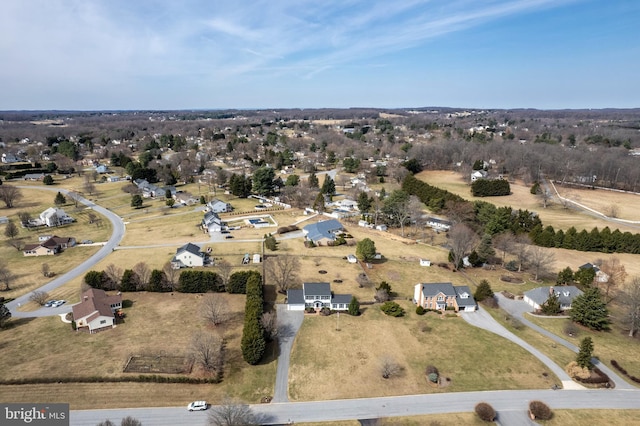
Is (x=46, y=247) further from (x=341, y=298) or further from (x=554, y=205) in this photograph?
(x=554, y=205)

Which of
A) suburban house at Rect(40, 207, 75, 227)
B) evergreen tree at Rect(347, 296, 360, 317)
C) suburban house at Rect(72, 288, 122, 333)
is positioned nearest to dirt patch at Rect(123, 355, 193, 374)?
suburban house at Rect(72, 288, 122, 333)

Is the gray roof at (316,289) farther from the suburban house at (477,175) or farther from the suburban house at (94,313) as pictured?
the suburban house at (477,175)

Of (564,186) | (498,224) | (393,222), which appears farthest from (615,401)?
(564,186)

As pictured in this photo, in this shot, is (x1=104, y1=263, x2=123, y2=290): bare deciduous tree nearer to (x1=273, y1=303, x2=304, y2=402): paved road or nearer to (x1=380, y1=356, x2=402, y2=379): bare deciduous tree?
(x1=273, y1=303, x2=304, y2=402): paved road

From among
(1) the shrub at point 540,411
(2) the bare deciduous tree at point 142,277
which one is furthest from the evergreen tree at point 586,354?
(2) the bare deciduous tree at point 142,277

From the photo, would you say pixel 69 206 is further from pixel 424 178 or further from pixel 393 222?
pixel 424 178

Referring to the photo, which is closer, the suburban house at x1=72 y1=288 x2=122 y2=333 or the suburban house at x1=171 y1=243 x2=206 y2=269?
the suburban house at x1=72 y1=288 x2=122 y2=333

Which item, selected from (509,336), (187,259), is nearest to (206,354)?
(187,259)
